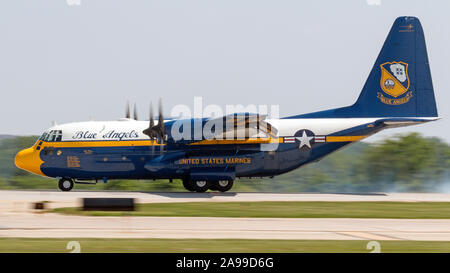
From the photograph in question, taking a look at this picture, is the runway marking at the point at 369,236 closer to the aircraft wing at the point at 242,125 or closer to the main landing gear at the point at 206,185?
the aircraft wing at the point at 242,125

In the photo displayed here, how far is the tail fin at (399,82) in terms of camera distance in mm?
31688

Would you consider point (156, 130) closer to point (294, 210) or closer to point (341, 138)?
point (294, 210)

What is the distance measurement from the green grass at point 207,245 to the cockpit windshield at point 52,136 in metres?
16.0

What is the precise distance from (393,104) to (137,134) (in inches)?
533

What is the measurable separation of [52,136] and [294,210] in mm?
13902

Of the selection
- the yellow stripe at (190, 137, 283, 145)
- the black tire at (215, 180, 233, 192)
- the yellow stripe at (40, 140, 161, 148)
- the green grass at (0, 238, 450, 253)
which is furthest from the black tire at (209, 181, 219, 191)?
the green grass at (0, 238, 450, 253)

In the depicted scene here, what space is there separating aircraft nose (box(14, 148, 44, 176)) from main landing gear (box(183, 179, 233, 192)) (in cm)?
756

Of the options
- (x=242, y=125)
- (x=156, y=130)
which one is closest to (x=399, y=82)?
(x=242, y=125)

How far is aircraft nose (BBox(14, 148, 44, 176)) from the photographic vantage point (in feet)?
101

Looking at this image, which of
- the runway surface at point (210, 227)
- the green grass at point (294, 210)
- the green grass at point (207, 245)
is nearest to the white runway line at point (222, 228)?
the runway surface at point (210, 227)

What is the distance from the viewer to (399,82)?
105ft

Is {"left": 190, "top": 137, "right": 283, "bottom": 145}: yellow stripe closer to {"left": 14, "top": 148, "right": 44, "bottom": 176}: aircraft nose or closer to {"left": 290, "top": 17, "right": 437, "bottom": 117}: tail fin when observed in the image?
{"left": 290, "top": 17, "right": 437, "bottom": 117}: tail fin
